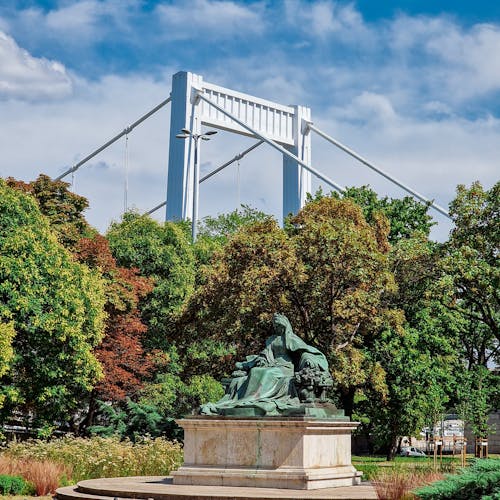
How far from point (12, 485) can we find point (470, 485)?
31.1ft

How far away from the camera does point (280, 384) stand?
16797mm

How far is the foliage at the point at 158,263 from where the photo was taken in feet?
120

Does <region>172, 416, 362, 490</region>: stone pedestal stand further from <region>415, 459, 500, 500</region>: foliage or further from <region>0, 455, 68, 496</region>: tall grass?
<region>415, 459, 500, 500</region>: foliage

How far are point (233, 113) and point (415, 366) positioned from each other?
38.9 meters

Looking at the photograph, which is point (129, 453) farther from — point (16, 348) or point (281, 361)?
point (16, 348)

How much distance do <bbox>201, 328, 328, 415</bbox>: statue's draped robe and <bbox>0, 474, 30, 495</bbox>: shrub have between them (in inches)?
151

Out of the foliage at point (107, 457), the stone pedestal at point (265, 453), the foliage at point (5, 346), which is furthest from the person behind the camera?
the foliage at point (5, 346)

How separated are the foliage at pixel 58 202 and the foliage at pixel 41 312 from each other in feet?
28.4

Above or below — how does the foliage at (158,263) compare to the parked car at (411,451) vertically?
above

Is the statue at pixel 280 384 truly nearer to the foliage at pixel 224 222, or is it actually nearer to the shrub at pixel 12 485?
the shrub at pixel 12 485

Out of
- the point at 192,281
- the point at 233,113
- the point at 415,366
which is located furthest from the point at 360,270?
the point at 233,113

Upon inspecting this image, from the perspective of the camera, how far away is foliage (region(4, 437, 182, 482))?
20328 millimetres

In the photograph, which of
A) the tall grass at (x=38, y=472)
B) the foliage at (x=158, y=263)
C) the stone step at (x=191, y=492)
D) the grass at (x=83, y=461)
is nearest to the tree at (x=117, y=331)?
the foliage at (x=158, y=263)

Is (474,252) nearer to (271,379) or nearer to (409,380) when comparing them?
(409,380)
